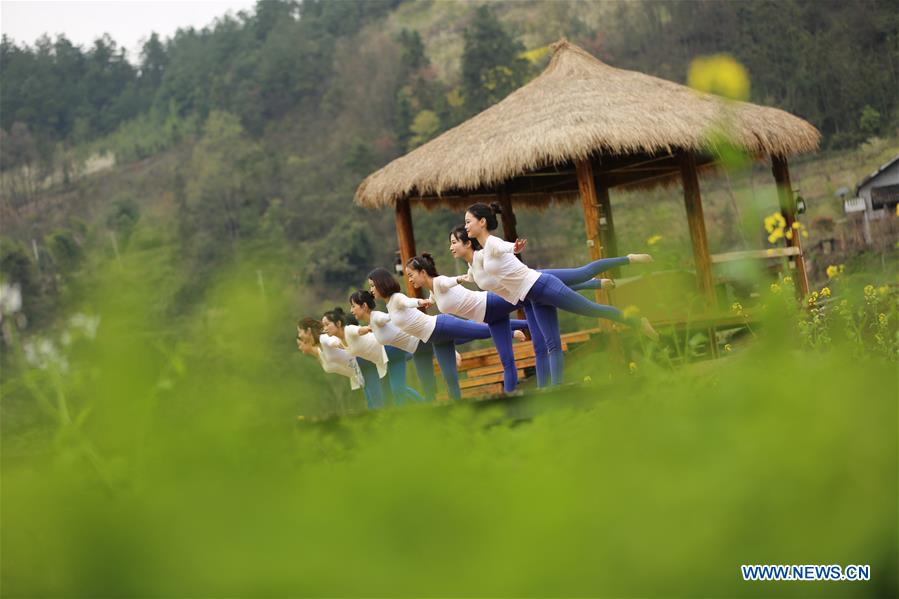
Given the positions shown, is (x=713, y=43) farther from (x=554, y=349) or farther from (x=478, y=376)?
(x=554, y=349)

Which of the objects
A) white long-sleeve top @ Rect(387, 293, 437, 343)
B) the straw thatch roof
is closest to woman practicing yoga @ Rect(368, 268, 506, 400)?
white long-sleeve top @ Rect(387, 293, 437, 343)

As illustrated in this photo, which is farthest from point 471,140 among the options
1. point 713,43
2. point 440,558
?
point 713,43

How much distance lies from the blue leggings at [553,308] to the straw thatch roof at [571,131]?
374 cm

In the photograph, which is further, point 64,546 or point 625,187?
point 625,187

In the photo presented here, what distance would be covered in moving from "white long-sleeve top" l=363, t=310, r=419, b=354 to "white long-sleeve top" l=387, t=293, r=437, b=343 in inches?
3.0

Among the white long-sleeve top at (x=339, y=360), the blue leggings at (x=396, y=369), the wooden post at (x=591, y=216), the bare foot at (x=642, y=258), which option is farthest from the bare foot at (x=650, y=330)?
the wooden post at (x=591, y=216)

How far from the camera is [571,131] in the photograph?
993 cm

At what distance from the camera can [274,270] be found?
36.9 inches

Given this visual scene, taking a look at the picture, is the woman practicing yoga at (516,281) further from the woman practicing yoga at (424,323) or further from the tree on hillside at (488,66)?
the tree on hillside at (488,66)

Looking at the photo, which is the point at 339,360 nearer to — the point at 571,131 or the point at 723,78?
the point at 571,131

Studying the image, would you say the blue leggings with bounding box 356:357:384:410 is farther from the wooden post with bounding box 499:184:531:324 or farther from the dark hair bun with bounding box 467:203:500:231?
the wooden post with bounding box 499:184:531:324

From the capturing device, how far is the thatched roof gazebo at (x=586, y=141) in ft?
32.2

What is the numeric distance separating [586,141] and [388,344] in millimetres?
3892

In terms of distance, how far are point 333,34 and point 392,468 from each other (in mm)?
70434
